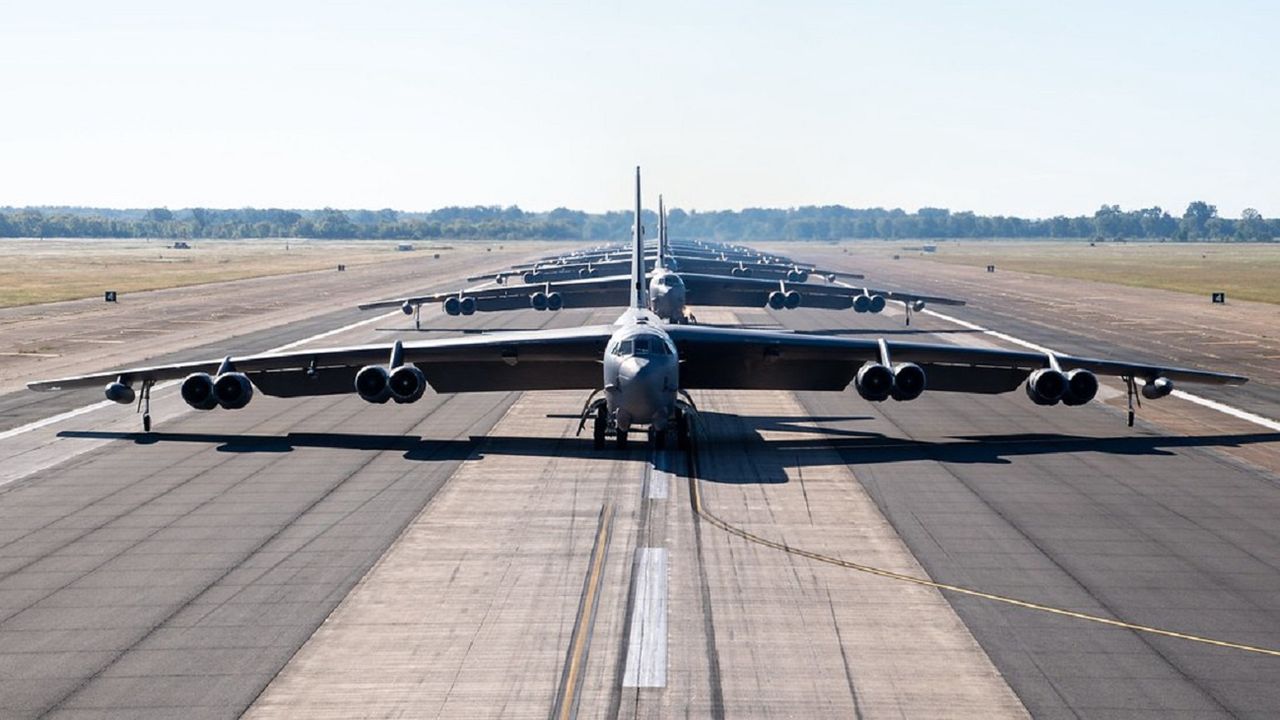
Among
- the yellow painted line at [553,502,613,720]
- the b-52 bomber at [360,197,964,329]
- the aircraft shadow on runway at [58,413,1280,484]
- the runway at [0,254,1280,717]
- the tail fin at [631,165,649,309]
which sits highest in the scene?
the tail fin at [631,165,649,309]

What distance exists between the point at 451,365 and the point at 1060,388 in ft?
60.7

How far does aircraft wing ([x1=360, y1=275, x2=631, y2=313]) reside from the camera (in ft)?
255

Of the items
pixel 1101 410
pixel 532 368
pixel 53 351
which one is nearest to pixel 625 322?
pixel 532 368

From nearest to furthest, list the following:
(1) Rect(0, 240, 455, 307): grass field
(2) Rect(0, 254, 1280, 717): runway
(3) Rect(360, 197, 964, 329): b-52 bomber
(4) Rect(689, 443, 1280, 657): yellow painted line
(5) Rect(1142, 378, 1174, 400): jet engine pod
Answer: (2) Rect(0, 254, 1280, 717): runway → (4) Rect(689, 443, 1280, 657): yellow painted line → (5) Rect(1142, 378, 1174, 400): jet engine pod → (3) Rect(360, 197, 964, 329): b-52 bomber → (1) Rect(0, 240, 455, 307): grass field

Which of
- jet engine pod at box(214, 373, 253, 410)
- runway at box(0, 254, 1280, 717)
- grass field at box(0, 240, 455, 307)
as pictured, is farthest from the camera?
grass field at box(0, 240, 455, 307)

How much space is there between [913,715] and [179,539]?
52.1 feet

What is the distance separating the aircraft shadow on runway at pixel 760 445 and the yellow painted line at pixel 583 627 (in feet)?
23.4

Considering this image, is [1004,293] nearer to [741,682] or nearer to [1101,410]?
[1101,410]

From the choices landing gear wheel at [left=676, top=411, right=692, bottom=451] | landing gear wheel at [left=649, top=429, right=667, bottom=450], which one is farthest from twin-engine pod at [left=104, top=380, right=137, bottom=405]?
landing gear wheel at [left=676, top=411, right=692, bottom=451]

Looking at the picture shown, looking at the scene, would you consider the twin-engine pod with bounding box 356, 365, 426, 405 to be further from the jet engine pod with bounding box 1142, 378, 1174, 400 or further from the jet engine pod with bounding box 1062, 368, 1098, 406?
the jet engine pod with bounding box 1142, 378, 1174, 400

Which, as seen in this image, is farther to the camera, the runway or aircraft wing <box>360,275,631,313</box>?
aircraft wing <box>360,275,631,313</box>

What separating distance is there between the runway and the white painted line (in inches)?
2.6

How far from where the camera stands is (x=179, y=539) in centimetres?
2395

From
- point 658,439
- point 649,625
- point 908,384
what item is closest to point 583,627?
point 649,625
